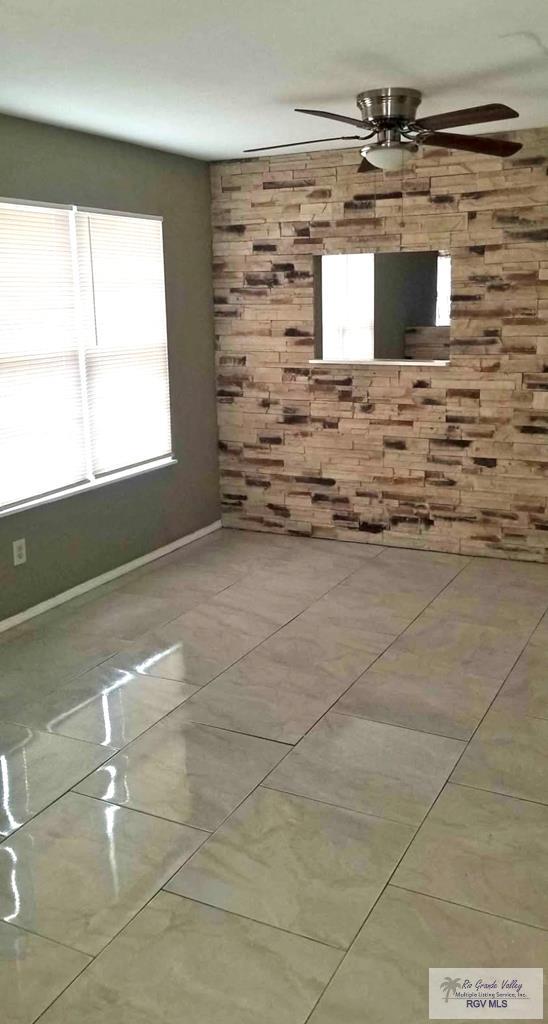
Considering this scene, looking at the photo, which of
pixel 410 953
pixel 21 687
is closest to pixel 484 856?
pixel 410 953

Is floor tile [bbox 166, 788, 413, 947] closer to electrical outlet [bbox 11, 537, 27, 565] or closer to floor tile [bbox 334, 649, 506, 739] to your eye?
floor tile [bbox 334, 649, 506, 739]

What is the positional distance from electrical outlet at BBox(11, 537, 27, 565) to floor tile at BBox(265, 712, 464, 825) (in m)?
1.85

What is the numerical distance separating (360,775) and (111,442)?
8.48 feet

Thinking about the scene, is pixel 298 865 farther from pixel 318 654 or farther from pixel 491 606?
pixel 491 606

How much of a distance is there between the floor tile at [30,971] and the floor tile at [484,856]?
0.87 metres

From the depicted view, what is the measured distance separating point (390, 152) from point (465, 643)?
2124mm

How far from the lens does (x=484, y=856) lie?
7.99 feet

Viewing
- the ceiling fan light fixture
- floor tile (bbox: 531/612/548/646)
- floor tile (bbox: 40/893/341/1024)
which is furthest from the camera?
floor tile (bbox: 531/612/548/646)

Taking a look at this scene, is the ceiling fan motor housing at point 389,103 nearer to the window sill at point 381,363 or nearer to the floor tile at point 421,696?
the window sill at point 381,363

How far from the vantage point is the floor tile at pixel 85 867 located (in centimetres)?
222

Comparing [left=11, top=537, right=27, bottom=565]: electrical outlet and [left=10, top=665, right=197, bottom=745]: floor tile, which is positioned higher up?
[left=11, top=537, right=27, bottom=565]: electrical outlet

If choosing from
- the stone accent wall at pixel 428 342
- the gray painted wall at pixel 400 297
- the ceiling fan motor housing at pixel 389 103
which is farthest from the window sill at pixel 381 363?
the ceiling fan motor housing at pixel 389 103

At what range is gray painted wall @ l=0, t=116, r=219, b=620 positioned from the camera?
4.20 meters

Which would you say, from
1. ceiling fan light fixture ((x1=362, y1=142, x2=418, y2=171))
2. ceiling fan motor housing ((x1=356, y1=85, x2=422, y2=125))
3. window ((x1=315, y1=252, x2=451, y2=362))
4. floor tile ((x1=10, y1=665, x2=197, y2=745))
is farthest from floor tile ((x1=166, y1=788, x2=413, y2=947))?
window ((x1=315, y1=252, x2=451, y2=362))
